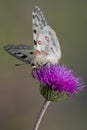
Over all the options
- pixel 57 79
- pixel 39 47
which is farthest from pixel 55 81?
pixel 39 47

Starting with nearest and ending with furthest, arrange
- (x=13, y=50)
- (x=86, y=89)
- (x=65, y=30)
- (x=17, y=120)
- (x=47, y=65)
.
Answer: (x=13, y=50), (x=47, y=65), (x=17, y=120), (x=86, y=89), (x=65, y=30)

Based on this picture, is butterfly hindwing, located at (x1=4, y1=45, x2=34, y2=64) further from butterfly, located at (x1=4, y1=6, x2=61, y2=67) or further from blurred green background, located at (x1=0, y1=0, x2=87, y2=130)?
blurred green background, located at (x1=0, y1=0, x2=87, y2=130)

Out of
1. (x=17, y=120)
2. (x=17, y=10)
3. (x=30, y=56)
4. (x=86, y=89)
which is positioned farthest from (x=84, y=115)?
(x=30, y=56)

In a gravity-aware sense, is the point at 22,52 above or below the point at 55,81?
above

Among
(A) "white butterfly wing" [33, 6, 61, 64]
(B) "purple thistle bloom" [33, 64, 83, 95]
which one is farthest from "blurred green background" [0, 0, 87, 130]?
(B) "purple thistle bloom" [33, 64, 83, 95]

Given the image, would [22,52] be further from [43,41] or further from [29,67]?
[29,67]

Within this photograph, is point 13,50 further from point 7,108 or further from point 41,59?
point 7,108

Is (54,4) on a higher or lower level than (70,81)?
higher
